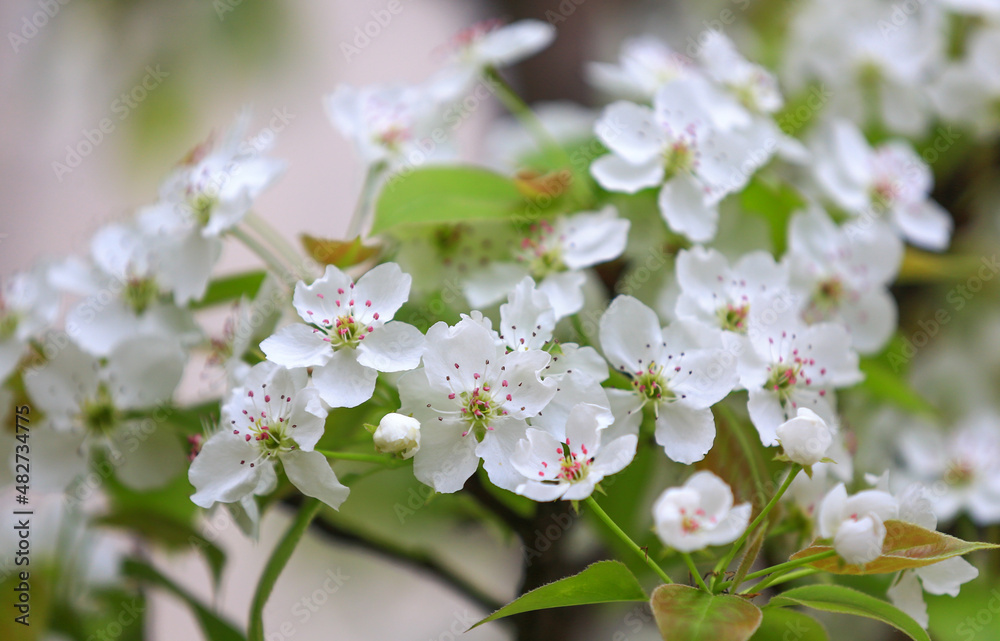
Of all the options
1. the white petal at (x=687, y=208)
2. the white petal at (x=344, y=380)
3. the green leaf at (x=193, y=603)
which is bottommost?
the green leaf at (x=193, y=603)

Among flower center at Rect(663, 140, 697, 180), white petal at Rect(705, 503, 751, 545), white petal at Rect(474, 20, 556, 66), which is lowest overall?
white petal at Rect(705, 503, 751, 545)

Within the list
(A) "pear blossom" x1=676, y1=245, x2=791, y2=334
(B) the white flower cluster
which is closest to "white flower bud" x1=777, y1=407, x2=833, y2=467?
(B) the white flower cluster

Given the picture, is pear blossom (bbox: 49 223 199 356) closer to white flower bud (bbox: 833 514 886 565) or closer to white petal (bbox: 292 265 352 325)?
white petal (bbox: 292 265 352 325)

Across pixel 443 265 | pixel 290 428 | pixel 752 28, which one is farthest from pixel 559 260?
pixel 752 28

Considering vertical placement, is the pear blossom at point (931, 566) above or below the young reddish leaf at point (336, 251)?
below
